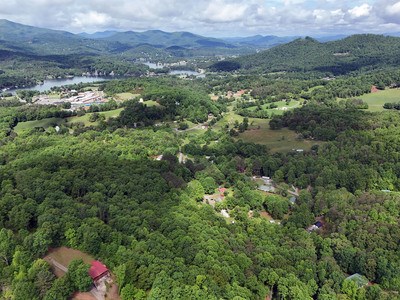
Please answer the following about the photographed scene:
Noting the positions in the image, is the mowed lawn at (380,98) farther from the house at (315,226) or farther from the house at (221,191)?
the house at (315,226)

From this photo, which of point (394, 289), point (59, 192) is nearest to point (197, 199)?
point (59, 192)

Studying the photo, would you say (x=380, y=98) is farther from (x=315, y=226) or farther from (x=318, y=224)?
(x=315, y=226)

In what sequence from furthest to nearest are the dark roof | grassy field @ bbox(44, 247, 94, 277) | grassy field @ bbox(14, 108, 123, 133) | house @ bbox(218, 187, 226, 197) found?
grassy field @ bbox(14, 108, 123, 133) → house @ bbox(218, 187, 226, 197) → the dark roof → grassy field @ bbox(44, 247, 94, 277)

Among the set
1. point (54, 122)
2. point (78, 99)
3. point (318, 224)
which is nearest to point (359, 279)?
point (318, 224)

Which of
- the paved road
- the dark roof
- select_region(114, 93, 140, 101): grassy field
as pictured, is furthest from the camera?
select_region(114, 93, 140, 101): grassy field

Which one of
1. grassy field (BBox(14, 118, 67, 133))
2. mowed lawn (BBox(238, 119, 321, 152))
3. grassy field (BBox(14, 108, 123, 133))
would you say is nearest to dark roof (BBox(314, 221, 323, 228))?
mowed lawn (BBox(238, 119, 321, 152))

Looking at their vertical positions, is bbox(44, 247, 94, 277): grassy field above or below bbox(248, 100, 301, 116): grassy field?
above

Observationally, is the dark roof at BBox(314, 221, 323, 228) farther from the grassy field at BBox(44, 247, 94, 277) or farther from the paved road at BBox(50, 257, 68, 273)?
the paved road at BBox(50, 257, 68, 273)
